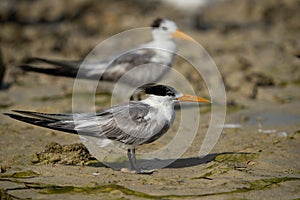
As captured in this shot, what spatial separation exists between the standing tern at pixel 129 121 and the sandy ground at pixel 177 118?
308mm

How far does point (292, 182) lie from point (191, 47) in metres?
6.77

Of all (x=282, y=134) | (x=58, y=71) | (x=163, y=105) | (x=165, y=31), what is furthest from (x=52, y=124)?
(x=165, y=31)

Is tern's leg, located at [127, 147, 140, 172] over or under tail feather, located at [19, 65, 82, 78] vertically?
under

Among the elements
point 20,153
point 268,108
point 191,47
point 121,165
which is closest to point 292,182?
point 121,165

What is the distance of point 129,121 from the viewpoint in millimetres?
4805

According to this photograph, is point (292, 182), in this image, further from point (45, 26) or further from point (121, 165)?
point (45, 26)

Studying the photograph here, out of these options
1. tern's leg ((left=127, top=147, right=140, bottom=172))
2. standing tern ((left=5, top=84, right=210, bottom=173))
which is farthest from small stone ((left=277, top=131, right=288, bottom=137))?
tern's leg ((left=127, top=147, right=140, bottom=172))

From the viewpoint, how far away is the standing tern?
4.69m

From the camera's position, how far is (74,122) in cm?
469

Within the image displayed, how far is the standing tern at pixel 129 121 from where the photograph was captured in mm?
4688

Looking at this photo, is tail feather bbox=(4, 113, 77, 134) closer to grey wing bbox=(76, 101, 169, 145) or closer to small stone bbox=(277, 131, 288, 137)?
grey wing bbox=(76, 101, 169, 145)

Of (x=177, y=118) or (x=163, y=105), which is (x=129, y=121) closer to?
(x=163, y=105)

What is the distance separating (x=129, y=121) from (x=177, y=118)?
6.79 ft

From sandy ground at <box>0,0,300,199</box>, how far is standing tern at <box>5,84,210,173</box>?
308 millimetres
